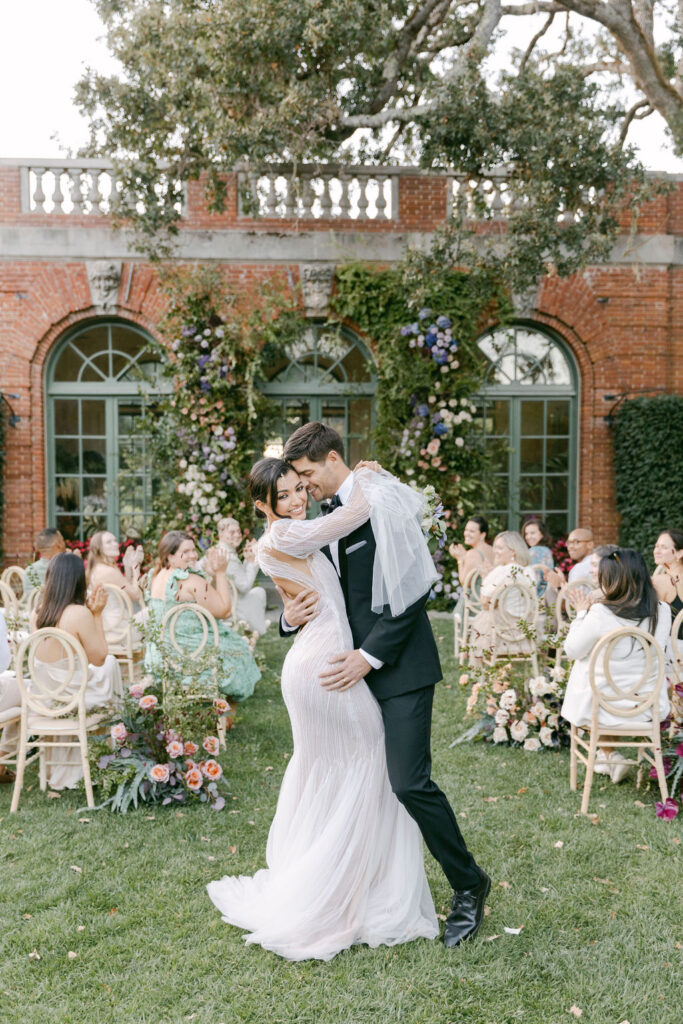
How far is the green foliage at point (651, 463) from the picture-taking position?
36.3ft

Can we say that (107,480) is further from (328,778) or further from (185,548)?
(328,778)

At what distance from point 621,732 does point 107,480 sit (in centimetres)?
866

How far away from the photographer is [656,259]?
1154cm

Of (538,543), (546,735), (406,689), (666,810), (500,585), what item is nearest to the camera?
(406,689)

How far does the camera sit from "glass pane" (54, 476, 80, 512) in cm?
1145

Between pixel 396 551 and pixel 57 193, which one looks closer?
pixel 396 551

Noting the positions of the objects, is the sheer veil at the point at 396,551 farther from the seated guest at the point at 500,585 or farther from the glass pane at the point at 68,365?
the glass pane at the point at 68,365

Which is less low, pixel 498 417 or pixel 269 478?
pixel 498 417

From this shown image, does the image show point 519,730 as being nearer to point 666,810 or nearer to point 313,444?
point 666,810

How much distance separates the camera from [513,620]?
614 cm

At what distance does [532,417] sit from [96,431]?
6195mm

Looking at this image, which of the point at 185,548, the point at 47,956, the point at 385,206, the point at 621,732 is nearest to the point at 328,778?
the point at 47,956

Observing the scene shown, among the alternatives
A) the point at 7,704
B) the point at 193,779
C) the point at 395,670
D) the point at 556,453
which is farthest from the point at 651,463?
the point at 395,670

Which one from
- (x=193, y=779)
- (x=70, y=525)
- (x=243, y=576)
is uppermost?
(x=70, y=525)
